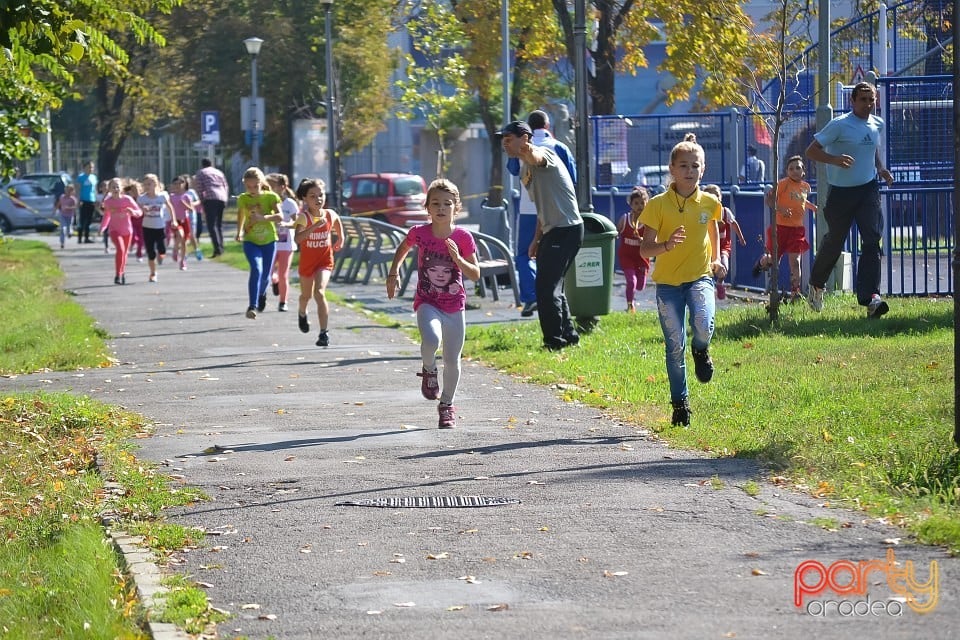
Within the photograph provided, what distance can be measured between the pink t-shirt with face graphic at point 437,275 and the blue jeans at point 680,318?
1.30m

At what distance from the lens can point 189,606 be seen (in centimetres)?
568

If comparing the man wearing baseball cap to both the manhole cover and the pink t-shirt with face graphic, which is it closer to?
the pink t-shirt with face graphic

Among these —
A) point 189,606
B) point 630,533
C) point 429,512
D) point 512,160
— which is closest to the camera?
point 189,606

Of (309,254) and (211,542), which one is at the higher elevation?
(309,254)

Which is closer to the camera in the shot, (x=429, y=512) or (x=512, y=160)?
(x=429, y=512)

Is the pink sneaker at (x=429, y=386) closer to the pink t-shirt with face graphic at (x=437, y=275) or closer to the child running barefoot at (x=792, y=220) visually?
the pink t-shirt with face graphic at (x=437, y=275)

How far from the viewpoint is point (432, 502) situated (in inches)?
295

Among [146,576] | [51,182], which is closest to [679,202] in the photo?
[146,576]

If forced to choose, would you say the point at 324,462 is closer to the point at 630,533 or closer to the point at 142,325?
the point at 630,533

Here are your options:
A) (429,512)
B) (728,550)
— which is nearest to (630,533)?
(728,550)

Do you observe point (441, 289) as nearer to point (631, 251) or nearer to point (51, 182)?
point (631, 251)

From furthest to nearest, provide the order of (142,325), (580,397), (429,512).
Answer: (142,325) < (580,397) < (429,512)

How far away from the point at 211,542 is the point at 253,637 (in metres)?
1.54

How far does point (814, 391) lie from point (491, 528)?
390 cm
